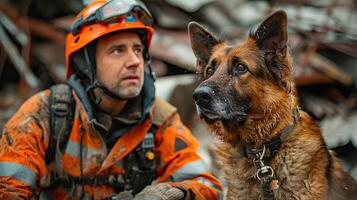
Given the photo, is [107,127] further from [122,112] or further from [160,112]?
[160,112]

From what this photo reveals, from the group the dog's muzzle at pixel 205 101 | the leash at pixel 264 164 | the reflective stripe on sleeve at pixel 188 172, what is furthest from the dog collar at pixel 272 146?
the reflective stripe on sleeve at pixel 188 172

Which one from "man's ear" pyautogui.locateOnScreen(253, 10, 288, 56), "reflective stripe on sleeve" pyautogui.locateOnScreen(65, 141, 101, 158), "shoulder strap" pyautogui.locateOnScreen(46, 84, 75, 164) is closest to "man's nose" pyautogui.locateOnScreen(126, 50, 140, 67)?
"shoulder strap" pyautogui.locateOnScreen(46, 84, 75, 164)

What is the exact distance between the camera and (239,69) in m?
3.52

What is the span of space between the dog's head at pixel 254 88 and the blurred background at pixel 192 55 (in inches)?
81.6

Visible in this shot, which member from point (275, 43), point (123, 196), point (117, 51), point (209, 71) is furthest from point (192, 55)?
point (275, 43)

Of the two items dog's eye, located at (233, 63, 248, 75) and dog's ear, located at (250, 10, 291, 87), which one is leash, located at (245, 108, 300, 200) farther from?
dog's eye, located at (233, 63, 248, 75)

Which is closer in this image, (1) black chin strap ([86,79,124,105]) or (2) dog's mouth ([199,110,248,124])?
(2) dog's mouth ([199,110,248,124])

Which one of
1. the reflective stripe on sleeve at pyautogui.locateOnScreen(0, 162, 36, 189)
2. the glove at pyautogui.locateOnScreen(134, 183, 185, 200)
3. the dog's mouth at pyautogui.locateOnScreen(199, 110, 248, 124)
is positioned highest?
the dog's mouth at pyautogui.locateOnScreen(199, 110, 248, 124)

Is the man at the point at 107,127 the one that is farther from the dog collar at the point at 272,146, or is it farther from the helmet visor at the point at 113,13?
the dog collar at the point at 272,146

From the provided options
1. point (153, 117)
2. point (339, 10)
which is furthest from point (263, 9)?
point (153, 117)

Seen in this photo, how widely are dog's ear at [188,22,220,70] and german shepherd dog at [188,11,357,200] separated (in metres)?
0.31

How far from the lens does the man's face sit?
415 cm

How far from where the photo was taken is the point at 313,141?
354 cm

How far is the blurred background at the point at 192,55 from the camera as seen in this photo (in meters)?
6.36
